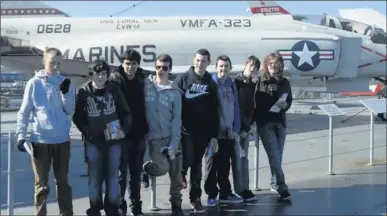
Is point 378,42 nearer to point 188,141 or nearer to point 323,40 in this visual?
point 323,40

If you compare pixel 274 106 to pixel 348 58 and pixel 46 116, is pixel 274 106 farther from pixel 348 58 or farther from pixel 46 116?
pixel 348 58

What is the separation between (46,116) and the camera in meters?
5.34

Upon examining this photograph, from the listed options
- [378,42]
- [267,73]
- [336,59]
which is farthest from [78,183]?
[378,42]

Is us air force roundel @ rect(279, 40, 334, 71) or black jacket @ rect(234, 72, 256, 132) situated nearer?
black jacket @ rect(234, 72, 256, 132)

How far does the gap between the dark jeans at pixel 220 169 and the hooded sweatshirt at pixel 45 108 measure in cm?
184

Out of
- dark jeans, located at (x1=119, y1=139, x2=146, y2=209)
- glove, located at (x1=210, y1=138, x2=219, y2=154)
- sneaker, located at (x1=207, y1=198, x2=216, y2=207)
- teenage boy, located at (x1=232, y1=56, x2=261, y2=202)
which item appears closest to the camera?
dark jeans, located at (x1=119, y1=139, x2=146, y2=209)

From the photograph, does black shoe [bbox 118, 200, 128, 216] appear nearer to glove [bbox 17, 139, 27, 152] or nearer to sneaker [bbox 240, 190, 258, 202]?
glove [bbox 17, 139, 27, 152]

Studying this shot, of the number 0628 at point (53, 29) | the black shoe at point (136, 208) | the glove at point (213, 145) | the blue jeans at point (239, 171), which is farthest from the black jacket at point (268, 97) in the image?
the number 0628 at point (53, 29)

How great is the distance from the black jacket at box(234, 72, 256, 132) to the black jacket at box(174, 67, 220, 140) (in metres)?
0.55

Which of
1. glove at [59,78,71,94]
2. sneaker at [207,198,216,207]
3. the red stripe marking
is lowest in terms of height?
sneaker at [207,198,216,207]

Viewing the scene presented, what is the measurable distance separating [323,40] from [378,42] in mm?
2444

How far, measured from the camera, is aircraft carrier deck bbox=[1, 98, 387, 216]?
643cm


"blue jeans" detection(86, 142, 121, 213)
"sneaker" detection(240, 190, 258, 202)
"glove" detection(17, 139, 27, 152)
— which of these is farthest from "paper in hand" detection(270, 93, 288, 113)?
"glove" detection(17, 139, 27, 152)

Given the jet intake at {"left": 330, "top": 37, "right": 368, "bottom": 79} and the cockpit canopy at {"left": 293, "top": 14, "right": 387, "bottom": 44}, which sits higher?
the cockpit canopy at {"left": 293, "top": 14, "right": 387, "bottom": 44}
